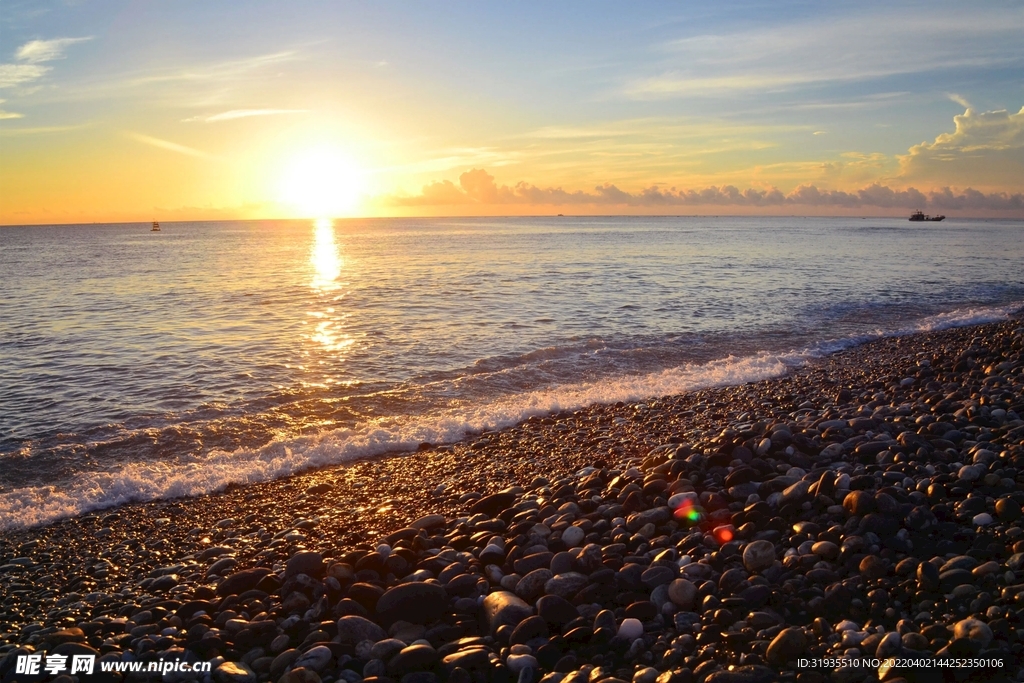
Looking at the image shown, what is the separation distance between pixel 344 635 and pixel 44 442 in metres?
9.84

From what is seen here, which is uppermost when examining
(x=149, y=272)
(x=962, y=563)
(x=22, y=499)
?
(x=149, y=272)

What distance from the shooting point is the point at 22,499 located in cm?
937

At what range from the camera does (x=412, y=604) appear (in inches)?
215

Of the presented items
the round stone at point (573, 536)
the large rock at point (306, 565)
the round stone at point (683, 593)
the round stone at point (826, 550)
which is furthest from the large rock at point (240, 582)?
the round stone at point (826, 550)

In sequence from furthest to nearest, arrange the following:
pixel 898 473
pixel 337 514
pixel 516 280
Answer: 1. pixel 516 280
2. pixel 337 514
3. pixel 898 473

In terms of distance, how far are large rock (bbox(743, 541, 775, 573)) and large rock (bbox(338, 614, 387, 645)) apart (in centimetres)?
328

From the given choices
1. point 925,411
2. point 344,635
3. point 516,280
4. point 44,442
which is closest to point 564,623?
point 344,635

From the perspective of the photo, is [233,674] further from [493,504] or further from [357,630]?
[493,504]

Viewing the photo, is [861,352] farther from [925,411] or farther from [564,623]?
[564,623]

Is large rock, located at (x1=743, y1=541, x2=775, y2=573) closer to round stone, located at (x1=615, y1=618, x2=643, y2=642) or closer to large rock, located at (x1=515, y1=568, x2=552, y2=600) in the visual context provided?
round stone, located at (x1=615, y1=618, x2=643, y2=642)

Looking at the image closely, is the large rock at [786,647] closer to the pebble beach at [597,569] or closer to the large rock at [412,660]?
the pebble beach at [597,569]

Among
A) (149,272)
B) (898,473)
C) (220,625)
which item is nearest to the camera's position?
(220,625)

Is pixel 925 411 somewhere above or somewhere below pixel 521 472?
above

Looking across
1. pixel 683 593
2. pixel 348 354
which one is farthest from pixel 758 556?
pixel 348 354
